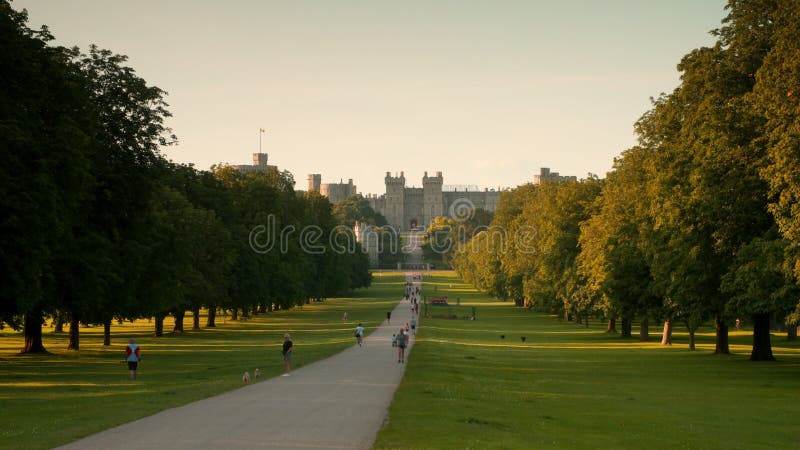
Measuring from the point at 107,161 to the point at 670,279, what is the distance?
85.9 feet

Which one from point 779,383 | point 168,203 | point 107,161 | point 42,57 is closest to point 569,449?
point 779,383

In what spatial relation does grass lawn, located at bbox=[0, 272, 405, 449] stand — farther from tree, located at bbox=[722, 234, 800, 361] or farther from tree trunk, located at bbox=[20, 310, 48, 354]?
tree, located at bbox=[722, 234, 800, 361]

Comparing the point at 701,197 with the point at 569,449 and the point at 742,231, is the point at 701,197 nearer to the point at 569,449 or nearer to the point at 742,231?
the point at 742,231

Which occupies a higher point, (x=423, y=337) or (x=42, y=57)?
(x=42, y=57)

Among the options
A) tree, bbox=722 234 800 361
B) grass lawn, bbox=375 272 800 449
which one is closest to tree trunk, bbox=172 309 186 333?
grass lawn, bbox=375 272 800 449

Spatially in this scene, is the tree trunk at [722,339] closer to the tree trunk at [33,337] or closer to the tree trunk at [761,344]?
the tree trunk at [761,344]

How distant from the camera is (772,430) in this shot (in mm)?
22094

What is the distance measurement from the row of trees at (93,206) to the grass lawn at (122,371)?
2306 millimetres

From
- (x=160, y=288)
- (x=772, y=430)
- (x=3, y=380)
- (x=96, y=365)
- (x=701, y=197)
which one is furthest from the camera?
(x=160, y=288)

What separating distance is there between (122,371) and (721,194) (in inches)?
977

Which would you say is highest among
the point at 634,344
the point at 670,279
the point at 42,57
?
the point at 42,57

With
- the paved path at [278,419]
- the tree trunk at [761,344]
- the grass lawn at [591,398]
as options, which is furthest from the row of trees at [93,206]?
the tree trunk at [761,344]

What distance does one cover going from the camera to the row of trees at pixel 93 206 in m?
31.4

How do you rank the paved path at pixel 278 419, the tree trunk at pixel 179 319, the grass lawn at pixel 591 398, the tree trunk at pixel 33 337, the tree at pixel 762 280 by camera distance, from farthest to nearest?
the tree trunk at pixel 179 319
the tree trunk at pixel 33 337
the tree at pixel 762 280
the grass lawn at pixel 591 398
the paved path at pixel 278 419
